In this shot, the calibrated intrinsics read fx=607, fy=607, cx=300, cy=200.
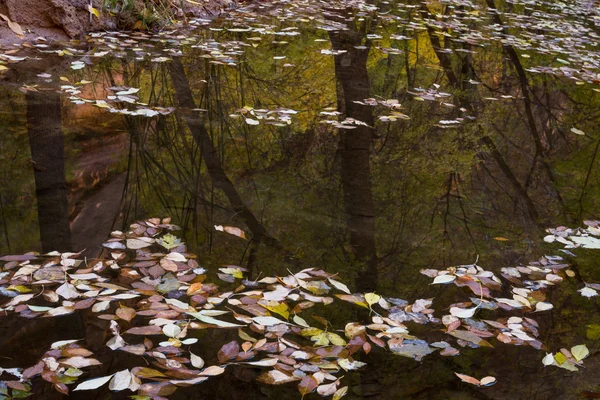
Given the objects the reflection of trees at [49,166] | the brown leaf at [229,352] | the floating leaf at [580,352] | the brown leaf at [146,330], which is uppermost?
the reflection of trees at [49,166]

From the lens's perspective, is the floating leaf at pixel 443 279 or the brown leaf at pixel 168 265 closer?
the brown leaf at pixel 168 265

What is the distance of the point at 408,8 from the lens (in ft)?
33.7

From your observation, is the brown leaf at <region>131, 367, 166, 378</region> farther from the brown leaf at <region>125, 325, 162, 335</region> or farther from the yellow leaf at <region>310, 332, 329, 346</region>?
the yellow leaf at <region>310, 332, 329, 346</region>

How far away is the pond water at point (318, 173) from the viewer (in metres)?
2.18

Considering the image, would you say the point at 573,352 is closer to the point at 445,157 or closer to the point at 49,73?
the point at 445,157

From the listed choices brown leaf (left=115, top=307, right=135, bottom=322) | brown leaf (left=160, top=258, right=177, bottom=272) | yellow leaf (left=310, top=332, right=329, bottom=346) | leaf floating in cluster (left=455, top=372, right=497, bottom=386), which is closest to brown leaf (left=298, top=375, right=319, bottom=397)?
yellow leaf (left=310, top=332, right=329, bottom=346)

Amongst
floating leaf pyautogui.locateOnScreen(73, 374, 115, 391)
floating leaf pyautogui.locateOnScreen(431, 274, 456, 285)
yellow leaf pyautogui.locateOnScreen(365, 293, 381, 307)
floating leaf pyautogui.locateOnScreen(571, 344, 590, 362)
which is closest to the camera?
floating leaf pyautogui.locateOnScreen(73, 374, 115, 391)

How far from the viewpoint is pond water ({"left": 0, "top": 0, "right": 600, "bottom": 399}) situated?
2176 millimetres

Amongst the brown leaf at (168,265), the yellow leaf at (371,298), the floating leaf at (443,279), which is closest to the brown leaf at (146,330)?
the brown leaf at (168,265)

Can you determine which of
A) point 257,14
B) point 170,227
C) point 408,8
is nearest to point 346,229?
point 170,227

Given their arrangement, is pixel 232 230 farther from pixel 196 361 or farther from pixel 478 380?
pixel 478 380

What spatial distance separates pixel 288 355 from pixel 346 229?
44.5 inches

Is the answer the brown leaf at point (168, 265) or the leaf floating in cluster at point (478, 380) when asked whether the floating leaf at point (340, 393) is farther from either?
the brown leaf at point (168, 265)

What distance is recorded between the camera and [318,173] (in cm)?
372
